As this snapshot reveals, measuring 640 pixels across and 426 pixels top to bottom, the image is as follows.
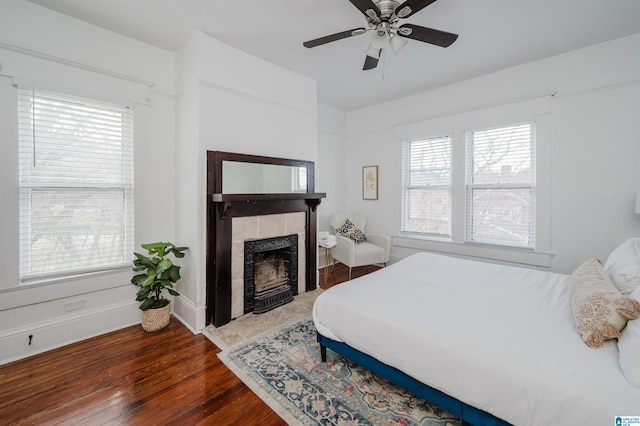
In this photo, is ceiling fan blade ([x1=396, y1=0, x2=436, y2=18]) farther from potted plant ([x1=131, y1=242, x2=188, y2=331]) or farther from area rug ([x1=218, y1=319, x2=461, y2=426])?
potted plant ([x1=131, y1=242, x2=188, y2=331])

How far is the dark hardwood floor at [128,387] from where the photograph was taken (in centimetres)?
160

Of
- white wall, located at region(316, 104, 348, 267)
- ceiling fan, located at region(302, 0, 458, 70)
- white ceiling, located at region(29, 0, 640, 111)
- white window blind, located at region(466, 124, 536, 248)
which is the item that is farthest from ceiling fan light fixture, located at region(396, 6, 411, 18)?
white wall, located at region(316, 104, 348, 267)

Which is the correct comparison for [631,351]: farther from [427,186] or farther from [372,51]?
[427,186]

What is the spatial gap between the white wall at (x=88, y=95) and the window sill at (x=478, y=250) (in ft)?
11.0

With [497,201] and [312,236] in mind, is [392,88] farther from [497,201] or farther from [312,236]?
[312,236]

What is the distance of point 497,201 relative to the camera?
137 inches

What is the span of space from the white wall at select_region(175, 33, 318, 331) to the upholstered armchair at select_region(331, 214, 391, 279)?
1685 millimetres

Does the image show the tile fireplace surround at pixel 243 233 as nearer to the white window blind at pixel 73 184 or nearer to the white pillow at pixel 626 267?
the white window blind at pixel 73 184

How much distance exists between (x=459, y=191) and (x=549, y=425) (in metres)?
3.10

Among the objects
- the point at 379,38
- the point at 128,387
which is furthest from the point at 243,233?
the point at 379,38

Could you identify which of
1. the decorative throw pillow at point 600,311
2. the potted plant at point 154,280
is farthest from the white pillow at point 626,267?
the potted plant at point 154,280

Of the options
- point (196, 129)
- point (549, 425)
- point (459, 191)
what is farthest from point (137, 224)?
point (459, 191)

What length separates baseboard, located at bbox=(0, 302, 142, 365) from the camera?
2.12m

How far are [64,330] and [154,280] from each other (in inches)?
31.5
